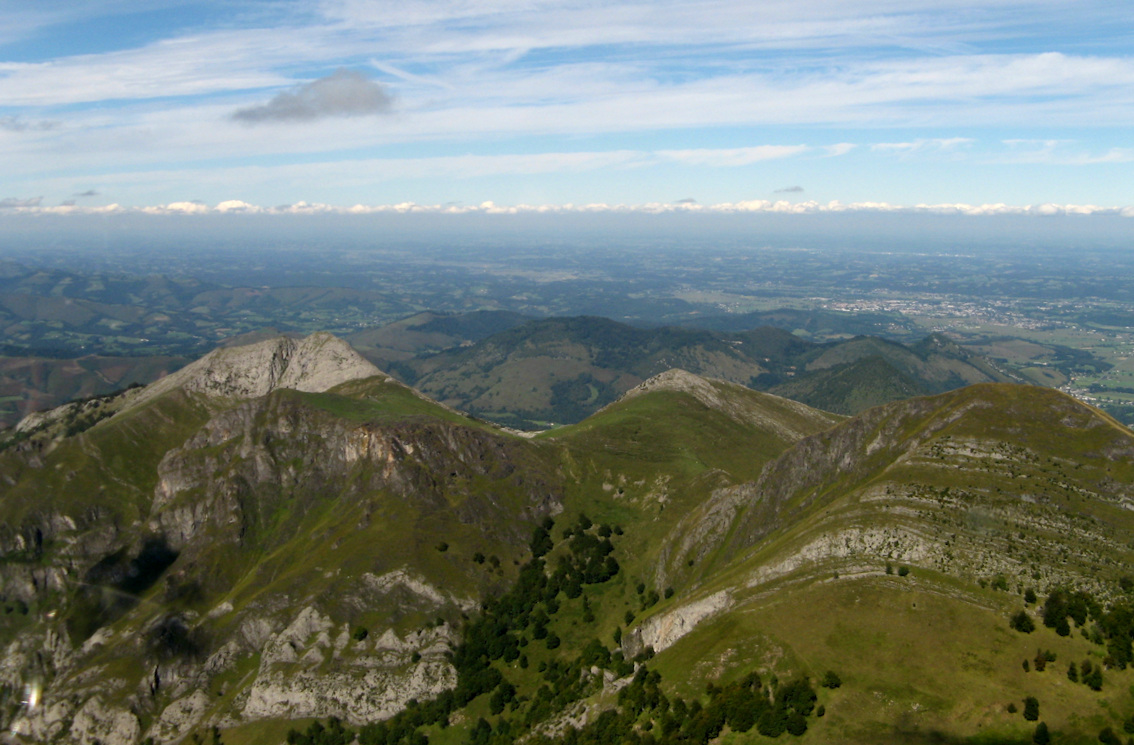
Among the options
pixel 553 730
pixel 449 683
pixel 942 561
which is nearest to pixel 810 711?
pixel 942 561

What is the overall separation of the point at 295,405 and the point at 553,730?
417 ft

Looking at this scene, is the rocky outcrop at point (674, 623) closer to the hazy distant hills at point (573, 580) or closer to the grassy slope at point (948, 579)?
the hazy distant hills at point (573, 580)

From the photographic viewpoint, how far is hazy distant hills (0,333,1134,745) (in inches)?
2891

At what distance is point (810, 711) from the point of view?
7050 cm

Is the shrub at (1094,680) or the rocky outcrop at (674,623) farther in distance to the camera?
the rocky outcrop at (674,623)

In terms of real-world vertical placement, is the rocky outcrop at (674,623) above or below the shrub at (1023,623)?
below

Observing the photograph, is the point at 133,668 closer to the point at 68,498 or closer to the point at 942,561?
the point at 68,498

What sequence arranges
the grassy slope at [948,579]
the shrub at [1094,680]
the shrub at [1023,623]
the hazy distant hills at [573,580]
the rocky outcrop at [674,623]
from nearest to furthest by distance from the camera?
the shrub at [1094,680]
the grassy slope at [948,579]
the shrub at [1023,623]
the hazy distant hills at [573,580]
the rocky outcrop at [674,623]

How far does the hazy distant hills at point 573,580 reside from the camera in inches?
2891

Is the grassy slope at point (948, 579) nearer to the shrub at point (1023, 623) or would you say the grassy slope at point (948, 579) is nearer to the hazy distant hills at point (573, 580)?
the hazy distant hills at point (573, 580)

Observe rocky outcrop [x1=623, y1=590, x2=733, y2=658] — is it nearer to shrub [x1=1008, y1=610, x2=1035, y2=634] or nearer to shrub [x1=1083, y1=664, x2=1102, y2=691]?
shrub [x1=1008, y1=610, x2=1035, y2=634]

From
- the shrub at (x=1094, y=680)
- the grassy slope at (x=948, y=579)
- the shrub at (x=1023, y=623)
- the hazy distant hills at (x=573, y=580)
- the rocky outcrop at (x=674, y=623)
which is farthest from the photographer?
the rocky outcrop at (x=674, y=623)

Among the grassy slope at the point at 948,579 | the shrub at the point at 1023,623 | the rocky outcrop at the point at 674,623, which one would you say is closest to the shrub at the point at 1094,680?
the grassy slope at the point at 948,579

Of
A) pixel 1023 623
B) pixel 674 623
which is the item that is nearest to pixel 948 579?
pixel 1023 623
